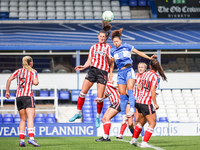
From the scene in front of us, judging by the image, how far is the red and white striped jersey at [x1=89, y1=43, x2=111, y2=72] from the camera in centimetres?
809

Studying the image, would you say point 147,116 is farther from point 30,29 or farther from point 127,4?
point 127,4

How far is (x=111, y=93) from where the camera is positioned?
946 cm

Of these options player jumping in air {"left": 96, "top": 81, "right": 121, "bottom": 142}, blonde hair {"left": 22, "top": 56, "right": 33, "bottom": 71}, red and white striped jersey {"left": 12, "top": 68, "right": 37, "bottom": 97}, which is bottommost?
player jumping in air {"left": 96, "top": 81, "right": 121, "bottom": 142}

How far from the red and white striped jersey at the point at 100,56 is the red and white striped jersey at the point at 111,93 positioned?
133 centimetres

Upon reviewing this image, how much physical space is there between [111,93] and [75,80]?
9968mm

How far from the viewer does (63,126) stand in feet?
48.0

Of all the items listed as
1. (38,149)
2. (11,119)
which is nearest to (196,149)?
(38,149)

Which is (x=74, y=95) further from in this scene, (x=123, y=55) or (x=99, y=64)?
(x=123, y=55)

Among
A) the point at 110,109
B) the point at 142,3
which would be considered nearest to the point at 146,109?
the point at 110,109

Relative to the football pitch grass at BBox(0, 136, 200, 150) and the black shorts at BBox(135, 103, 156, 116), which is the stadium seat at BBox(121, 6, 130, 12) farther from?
the black shorts at BBox(135, 103, 156, 116)

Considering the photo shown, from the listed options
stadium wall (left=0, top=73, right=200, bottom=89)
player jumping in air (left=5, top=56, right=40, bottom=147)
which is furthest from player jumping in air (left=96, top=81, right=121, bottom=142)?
stadium wall (left=0, top=73, right=200, bottom=89)

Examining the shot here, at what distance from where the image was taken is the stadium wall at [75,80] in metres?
19.1

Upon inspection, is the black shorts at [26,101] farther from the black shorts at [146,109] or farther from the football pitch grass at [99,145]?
the black shorts at [146,109]

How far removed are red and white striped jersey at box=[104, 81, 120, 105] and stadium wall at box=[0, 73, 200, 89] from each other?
9703 mm
